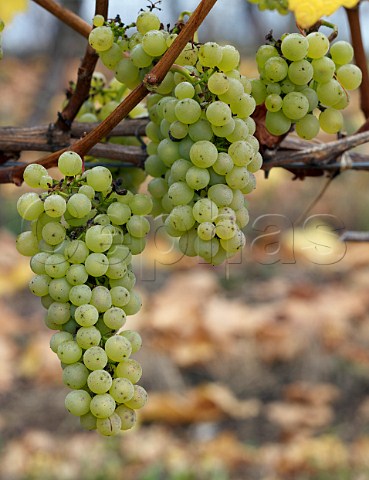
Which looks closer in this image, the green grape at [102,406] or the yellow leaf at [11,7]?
the green grape at [102,406]

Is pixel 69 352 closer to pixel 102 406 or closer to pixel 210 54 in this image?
pixel 102 406

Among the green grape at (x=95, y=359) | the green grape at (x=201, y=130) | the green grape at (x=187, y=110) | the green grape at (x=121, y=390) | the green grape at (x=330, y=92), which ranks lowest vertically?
the green grape at (x=121, y=390)

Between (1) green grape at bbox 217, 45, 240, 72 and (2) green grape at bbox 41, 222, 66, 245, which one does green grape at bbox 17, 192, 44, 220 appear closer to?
(2) green grape at bbox 41, 222, 66, 245

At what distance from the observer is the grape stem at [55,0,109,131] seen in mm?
704

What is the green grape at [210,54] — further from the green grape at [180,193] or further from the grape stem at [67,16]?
the grape stem at [67,16]

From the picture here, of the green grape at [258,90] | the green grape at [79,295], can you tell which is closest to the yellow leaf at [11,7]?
the green grape at [258,90]

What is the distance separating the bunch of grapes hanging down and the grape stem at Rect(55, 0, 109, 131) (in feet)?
0.19

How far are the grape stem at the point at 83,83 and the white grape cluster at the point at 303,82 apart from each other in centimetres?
17

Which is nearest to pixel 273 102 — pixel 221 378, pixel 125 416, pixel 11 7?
pixel 125 416

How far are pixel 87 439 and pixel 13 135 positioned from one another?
6.53 feet

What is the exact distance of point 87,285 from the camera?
605 mm

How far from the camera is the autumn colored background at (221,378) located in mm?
2406

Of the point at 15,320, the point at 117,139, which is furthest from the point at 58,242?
the point at 15,320

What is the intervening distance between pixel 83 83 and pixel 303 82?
259 mm
